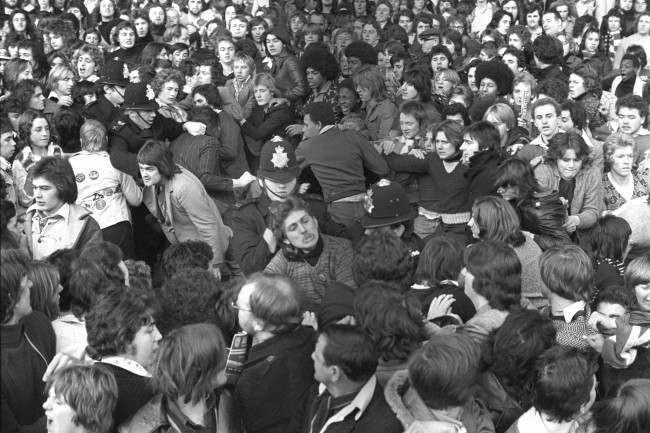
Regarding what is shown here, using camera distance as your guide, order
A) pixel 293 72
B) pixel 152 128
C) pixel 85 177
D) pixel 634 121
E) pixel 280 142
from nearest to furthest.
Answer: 1. pixel 280 142
2. pixel 85 177
3. pixel 152 128
4. pixel 634 121
5. pixel 293 72

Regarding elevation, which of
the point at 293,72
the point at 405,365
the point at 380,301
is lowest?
the point at 293,72

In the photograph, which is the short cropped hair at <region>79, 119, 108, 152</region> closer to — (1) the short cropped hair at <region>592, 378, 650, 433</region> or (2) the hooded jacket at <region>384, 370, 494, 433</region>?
(2) the hooded jacket at <region>384, 370, 494, 433</region>

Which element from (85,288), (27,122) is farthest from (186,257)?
(27,122)

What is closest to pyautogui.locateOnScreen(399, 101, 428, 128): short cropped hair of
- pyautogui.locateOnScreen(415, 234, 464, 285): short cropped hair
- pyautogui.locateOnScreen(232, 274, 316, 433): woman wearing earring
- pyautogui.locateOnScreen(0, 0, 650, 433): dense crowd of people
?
pyautogui.locateOnScreen(0, 0, 650, 433): dense crowd of people

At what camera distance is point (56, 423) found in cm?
332

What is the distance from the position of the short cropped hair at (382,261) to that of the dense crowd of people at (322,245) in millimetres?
11

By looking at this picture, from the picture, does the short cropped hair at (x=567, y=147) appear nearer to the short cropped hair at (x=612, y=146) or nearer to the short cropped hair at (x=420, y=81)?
the short cropped hair at (x=612, y=146)

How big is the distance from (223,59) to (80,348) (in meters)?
5.81

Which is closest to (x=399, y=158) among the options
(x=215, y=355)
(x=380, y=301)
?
(x=380, y=301)

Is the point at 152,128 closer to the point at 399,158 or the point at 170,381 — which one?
the point at 399,158

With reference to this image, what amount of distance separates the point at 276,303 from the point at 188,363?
48cm

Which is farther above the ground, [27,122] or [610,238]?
[27,122]

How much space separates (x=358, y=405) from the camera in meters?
3.45

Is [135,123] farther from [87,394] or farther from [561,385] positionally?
[561,385]
